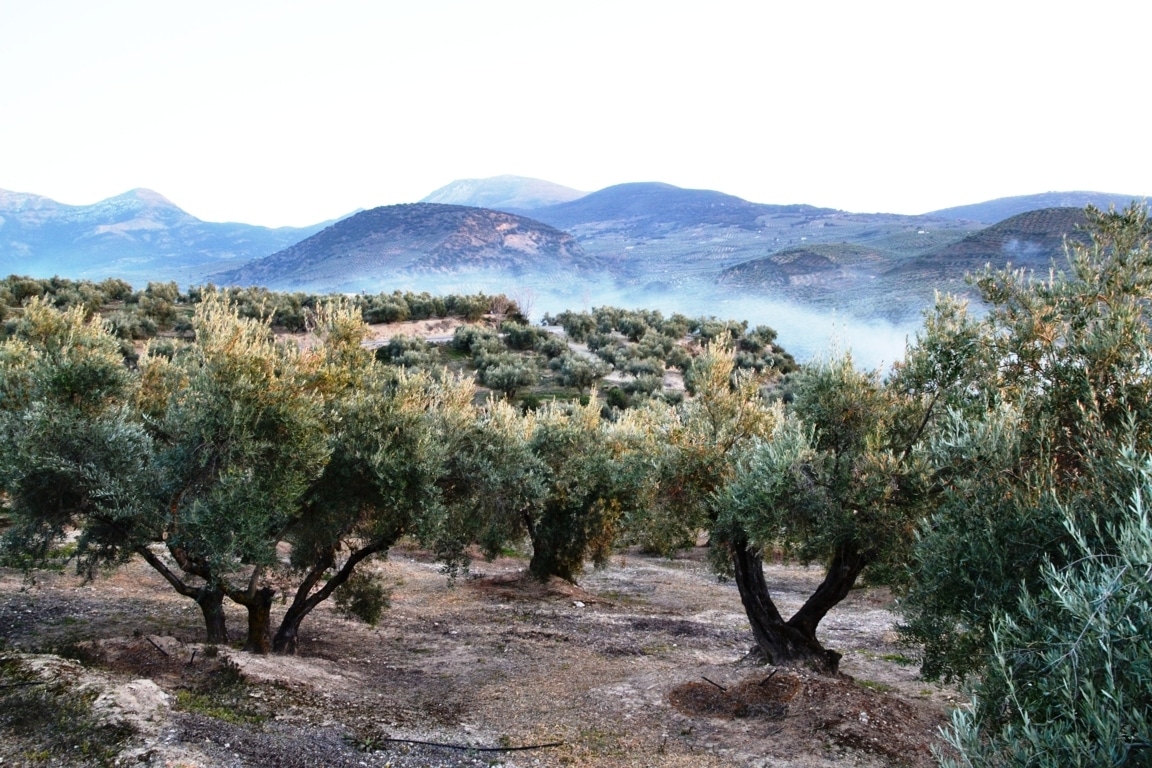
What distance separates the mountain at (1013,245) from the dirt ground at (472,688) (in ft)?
318

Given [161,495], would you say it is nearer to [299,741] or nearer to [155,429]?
[155,429]

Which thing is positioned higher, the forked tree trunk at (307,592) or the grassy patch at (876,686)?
the forked tree trunk at (307,592)

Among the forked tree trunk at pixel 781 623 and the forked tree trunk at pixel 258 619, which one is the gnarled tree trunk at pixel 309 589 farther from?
A: the forked tree trunk at pixel 781 623

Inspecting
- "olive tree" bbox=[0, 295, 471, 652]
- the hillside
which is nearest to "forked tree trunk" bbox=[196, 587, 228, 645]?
"olive tree" bbox=[0, 295, 471, 652]

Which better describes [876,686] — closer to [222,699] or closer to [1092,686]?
[1092,686]

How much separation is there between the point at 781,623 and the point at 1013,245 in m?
110

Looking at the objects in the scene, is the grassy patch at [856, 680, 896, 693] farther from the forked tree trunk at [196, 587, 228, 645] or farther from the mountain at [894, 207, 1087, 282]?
the mountain at [894, 207, 1087, 282]

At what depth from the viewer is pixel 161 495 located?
14984 mm

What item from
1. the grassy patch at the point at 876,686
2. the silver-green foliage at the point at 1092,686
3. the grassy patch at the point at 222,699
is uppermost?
the silver-green foliage at the point at 1092,686

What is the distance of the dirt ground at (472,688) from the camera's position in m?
12.2

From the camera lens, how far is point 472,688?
55.6 ft

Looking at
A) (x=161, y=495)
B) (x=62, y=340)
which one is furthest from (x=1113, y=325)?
(x=62, y=340)

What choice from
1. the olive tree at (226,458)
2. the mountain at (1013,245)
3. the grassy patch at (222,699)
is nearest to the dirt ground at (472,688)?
the grassy patch at (222,699)

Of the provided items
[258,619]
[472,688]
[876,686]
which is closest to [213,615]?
[258,619]
